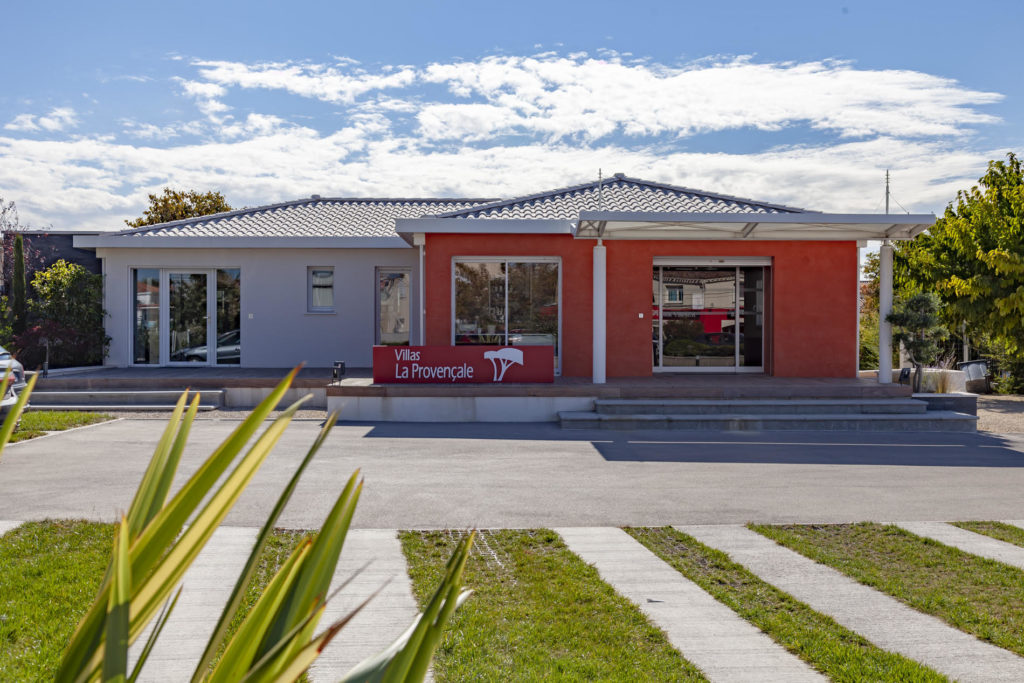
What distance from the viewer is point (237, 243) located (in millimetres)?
19891

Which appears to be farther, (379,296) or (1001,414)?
(379,296)

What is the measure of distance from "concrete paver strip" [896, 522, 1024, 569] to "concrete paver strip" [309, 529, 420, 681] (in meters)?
4.28

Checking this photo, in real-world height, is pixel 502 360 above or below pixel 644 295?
below

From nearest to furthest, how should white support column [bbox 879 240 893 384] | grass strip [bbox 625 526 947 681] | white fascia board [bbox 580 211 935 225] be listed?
1. grass strip [bbox 625 526 947 681]
2. white fascia board [bbox 580 211 935 225]
3. white support column [bbox 879 240 893 384]

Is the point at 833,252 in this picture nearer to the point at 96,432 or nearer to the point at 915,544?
the point at 915,544

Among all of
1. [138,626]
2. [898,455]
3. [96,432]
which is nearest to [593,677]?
[138,626]

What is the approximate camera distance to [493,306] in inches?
661

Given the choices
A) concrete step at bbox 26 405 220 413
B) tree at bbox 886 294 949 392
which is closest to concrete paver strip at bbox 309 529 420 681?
concrete step at bbox 26 405 220 413

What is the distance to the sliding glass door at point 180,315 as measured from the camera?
20359 millimetres

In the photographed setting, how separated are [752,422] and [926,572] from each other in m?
7.80

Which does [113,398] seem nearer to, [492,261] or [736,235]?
[492,261]

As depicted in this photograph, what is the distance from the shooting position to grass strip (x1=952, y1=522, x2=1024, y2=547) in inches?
267

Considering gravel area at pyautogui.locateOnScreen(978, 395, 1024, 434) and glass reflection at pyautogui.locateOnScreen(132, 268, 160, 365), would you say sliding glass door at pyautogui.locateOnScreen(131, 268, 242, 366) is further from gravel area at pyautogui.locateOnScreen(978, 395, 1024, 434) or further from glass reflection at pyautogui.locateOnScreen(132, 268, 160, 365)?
gravel area at pyautogui.locateOnScreen(978, 395, 1024, 434)

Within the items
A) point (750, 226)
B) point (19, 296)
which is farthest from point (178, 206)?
point (750, 226)
